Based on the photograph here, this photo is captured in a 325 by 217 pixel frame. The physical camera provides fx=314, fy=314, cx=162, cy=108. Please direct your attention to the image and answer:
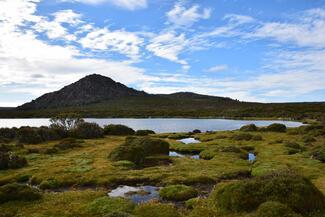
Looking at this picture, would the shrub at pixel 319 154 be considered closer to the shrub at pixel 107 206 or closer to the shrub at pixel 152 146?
the shrub at pixel 152 146

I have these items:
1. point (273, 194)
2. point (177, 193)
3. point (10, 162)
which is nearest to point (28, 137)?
point (10, 162)

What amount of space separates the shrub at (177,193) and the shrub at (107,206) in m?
4.37

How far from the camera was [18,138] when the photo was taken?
71375mm

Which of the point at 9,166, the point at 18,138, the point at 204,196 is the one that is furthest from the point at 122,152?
the point at 18,138

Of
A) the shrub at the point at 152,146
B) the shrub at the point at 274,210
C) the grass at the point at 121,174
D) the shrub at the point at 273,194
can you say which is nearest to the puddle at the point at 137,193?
the grass at the point at 121,174

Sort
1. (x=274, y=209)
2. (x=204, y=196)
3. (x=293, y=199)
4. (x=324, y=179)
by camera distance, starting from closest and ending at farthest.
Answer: (x=274, y=209) → (x=293, y=199) → (x=204, y=196) → (x=324, y=179)

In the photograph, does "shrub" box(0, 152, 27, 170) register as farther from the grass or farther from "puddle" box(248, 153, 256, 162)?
"puddle" box(248, 153, 256, 162)

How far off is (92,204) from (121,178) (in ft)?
34.6

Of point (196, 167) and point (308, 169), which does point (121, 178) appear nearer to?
point (196, 167)

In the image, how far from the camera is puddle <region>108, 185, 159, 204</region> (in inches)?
1183

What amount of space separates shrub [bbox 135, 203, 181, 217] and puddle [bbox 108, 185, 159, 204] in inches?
96.5

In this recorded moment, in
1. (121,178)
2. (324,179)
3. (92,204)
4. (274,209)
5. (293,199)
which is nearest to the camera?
(274,209)

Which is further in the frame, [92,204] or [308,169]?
[308,169]

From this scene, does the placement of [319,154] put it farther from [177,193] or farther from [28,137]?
[28,137]
